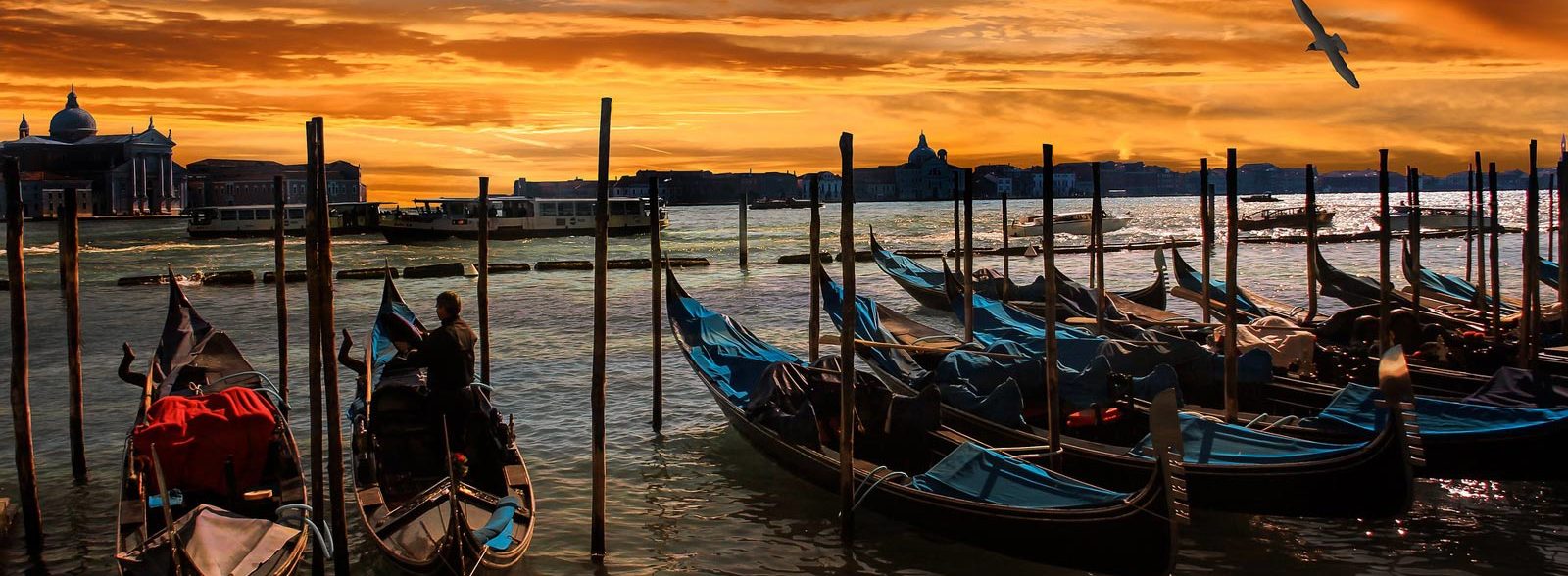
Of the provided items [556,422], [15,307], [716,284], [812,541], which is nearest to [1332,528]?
[812,541]

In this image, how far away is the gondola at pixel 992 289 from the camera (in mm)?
18875

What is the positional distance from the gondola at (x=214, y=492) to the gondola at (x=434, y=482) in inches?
18.8

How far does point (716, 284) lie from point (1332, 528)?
23210mm

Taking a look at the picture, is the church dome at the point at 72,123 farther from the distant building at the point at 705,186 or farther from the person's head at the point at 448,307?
the person's head at the point at 448,307

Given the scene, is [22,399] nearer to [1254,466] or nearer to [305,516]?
[305,516]

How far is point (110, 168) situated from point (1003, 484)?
110350 mm

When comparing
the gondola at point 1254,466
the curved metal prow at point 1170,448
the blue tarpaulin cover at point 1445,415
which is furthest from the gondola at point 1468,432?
the curved metal prow at point 1170,448

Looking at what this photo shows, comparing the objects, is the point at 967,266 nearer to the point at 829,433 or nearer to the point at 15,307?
the point at 829,433

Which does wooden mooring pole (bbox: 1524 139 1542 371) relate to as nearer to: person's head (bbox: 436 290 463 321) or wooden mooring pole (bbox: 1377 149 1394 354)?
wooden mooring pole (bbox: 1377 149 1394 354)

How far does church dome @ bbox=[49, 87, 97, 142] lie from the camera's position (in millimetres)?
106875

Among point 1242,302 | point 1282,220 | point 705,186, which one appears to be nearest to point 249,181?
point 705,186

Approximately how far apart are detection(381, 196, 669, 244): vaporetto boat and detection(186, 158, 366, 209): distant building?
5273cm

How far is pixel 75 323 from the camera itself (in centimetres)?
948

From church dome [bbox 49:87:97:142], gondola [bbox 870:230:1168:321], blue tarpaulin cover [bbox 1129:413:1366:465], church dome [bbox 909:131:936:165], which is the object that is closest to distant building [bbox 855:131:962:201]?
church dome [bbox 909:131:936:165]
